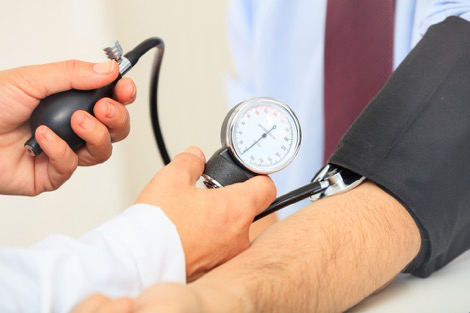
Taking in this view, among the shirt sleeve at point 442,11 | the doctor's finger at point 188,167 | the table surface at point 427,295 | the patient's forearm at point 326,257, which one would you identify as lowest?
the table surface at point 427,295

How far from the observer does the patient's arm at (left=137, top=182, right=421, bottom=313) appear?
708 mm

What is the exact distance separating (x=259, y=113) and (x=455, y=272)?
0.43 metres

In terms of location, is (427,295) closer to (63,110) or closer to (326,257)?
(326,257)

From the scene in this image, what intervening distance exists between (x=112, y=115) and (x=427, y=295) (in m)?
0.58

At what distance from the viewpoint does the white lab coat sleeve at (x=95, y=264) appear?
2.06ft

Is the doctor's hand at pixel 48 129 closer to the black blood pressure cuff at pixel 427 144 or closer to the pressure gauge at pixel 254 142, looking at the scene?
the pressure gauge at pixel 254 142

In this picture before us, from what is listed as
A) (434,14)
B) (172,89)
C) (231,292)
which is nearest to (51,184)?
(231,292)

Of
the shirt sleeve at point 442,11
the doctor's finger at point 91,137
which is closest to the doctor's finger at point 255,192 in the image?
the doctor's finger at point 91,137

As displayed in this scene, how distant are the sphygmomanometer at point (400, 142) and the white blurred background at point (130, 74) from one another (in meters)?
0.90

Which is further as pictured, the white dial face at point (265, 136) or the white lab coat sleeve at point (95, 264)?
the white dial face at point (265, 136)

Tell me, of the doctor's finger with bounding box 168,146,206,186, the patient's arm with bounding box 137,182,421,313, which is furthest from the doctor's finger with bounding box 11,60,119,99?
the patient's arm with bounding box 137,182,421,313

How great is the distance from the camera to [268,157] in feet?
2.87

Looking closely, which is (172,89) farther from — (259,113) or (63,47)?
(259,113)

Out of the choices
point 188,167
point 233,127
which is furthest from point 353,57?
point 188,167
